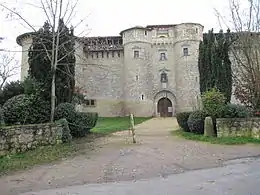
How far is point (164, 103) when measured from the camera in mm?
46406

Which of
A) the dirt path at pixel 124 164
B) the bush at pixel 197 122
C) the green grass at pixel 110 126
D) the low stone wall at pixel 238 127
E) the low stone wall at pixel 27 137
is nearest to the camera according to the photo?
the dirt path at pixel 124 164

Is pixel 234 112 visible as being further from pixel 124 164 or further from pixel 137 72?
pixel 137 72

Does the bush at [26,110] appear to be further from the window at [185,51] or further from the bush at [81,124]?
the window at [185,51]

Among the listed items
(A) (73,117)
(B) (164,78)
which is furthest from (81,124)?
(B) (164,78)

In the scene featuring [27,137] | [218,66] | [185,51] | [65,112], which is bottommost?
[27,137]

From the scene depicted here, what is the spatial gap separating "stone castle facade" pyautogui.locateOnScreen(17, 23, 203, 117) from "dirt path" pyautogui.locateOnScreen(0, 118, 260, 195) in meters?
32.1

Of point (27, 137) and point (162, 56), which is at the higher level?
point (162, 56)

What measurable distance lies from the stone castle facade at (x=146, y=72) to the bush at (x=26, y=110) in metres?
29.6

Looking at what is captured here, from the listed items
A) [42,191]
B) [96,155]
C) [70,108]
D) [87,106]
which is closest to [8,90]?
[70,108]

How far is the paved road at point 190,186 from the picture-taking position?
6129 millimetres

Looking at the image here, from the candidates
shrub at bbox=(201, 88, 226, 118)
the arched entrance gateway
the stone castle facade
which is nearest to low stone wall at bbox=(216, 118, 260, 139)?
shrub at bbox=(201, 88, 226, 118)

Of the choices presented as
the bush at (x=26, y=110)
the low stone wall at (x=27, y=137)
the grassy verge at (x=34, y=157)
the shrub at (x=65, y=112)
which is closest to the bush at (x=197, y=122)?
the shrub at (x=65, y=112)

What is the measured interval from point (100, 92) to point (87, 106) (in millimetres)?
3006

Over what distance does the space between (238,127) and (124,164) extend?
7.32 m
